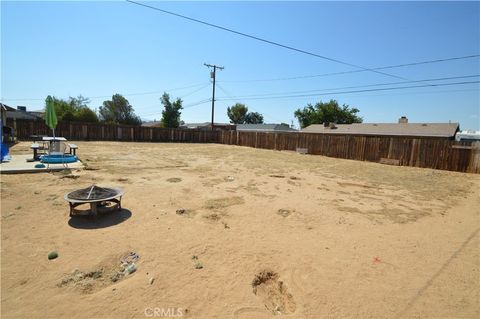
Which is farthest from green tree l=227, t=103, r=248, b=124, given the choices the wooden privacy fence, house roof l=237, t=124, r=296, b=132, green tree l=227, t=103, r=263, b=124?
the wooden privacy fence

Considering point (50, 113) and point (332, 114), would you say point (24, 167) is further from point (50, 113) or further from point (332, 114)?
point (332, 114)

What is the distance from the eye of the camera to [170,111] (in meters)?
39.9

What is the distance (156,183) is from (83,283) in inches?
187

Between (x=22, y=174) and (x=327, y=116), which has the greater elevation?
(x=327, y=116)

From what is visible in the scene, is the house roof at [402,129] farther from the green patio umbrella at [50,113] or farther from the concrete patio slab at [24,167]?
the green patio umbrella at [50,113]

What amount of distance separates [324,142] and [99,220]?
17353mm

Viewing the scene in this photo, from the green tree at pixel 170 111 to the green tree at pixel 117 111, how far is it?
11.5m

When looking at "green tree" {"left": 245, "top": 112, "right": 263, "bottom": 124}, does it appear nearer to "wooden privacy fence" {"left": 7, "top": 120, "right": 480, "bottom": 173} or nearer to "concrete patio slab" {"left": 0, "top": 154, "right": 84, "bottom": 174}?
"wooden privacy fence" {"left": 7, "top": 120, "right": 480, "bottom": 173}

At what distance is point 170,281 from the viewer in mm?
2865

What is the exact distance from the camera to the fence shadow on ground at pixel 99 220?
14.0ft

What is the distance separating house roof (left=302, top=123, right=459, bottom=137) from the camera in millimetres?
24183

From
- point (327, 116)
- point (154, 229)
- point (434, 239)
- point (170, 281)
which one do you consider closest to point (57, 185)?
point (154, 229)

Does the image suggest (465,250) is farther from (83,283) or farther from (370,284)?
(83,283)

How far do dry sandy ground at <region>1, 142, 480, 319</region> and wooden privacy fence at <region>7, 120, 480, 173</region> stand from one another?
823 centimetres
